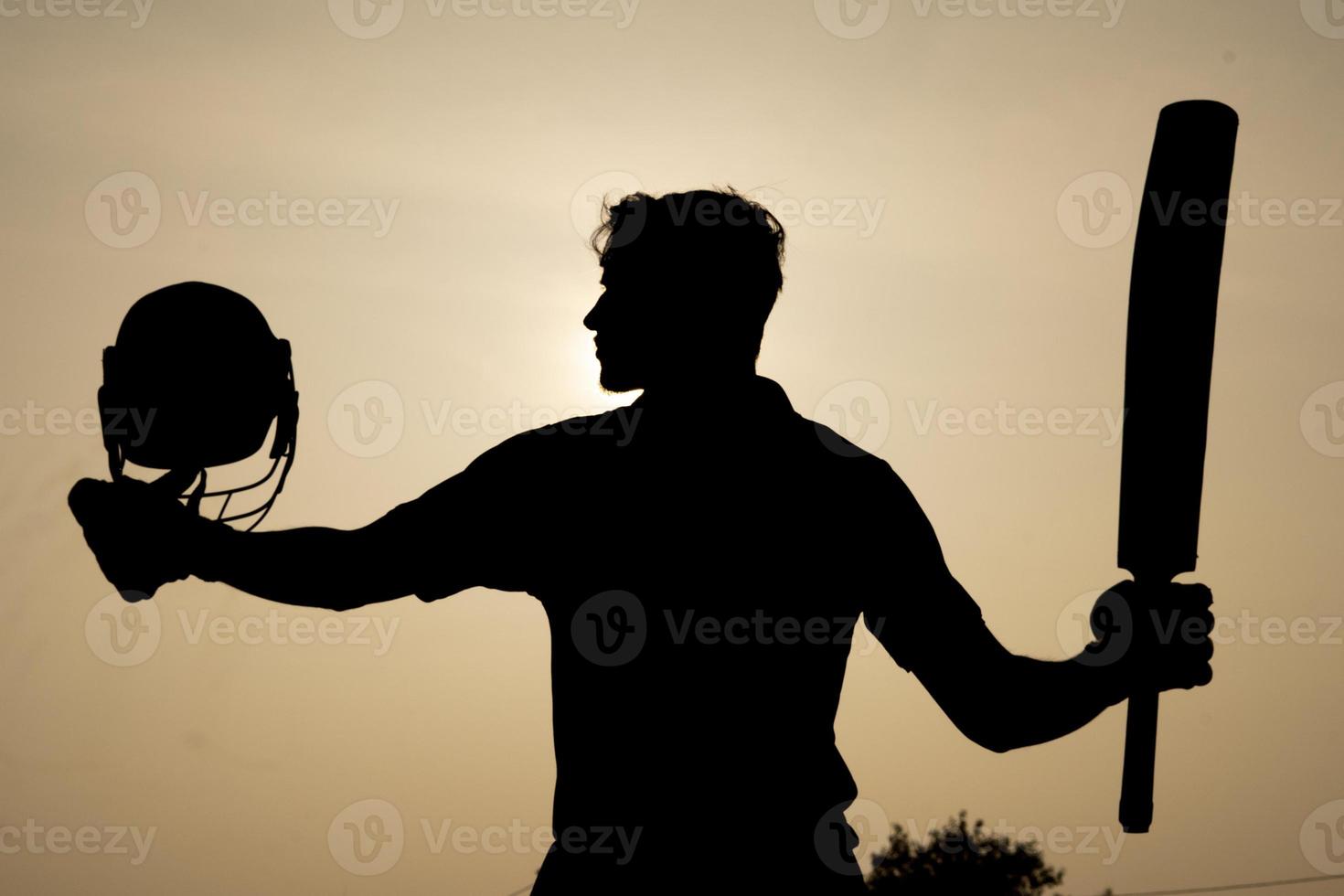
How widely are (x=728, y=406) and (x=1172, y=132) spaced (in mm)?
1582

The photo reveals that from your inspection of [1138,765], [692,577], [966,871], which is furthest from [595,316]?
[966,871]

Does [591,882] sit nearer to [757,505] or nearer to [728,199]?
[757,505]

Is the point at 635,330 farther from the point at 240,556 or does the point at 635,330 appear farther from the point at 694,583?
the point at 240,556

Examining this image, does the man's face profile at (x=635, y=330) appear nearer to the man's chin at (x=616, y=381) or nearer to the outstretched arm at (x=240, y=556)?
the man's chin at (x=616, y=381)

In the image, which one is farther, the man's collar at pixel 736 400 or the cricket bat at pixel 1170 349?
the cricket bat at pixel 1170 349

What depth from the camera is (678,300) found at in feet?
12.5

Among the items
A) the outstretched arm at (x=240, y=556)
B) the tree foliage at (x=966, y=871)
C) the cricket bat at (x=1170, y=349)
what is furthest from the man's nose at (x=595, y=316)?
the tree foliage at (x=966, y=871)

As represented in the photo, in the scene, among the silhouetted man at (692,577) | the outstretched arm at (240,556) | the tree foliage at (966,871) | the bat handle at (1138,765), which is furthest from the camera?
the tree foliage at (966,871)

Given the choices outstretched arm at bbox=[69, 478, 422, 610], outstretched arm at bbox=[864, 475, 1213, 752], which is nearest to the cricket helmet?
outstretched arm at bbox=[69, 478, 422, 610]

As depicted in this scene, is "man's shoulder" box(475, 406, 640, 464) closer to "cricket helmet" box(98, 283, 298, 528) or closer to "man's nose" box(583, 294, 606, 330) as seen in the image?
"man's nose" box(583, 294, 606, 330)

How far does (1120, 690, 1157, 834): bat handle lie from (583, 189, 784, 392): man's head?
1.58 metres

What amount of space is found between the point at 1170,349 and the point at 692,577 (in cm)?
160

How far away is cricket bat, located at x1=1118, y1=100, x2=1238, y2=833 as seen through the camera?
4.05 m

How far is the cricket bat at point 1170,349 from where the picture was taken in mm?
4055
